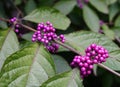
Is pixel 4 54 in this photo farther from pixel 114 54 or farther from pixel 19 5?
pixel 19 5

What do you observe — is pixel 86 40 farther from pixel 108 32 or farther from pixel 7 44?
pixel 108 32

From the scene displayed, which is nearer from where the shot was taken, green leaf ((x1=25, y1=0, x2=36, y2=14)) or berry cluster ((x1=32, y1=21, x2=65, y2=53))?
berry cluster ((x1=32, y1=21, x2=65, y2=53))

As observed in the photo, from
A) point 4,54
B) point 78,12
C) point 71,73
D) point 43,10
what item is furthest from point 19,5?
point 71,73

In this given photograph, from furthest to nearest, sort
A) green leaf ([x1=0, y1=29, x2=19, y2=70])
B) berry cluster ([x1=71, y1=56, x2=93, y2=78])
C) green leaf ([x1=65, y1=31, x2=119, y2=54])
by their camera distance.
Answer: green leaf ([x1=65, y1=31, x2=119, y2=54])
green leaf ([x1=0, y1=29, x2=19, y2=70])
berry cluster ([x1=71, y1=56, x2=93, y2=78])

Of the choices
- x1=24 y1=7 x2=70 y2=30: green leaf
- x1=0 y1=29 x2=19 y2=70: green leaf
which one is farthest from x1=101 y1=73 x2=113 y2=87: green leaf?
x1=0 y1=29 x2=19 y2=70: green leaf

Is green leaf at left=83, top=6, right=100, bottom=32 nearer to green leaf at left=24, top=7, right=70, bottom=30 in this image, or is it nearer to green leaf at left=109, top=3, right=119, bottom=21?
green leaf at left=109, top=3, right=119, bottom=21

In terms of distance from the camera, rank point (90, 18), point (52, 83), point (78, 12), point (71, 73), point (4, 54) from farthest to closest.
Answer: point (78, 12), point (90, 18), point (4, 54), point (71, 73), point (52, 83)
